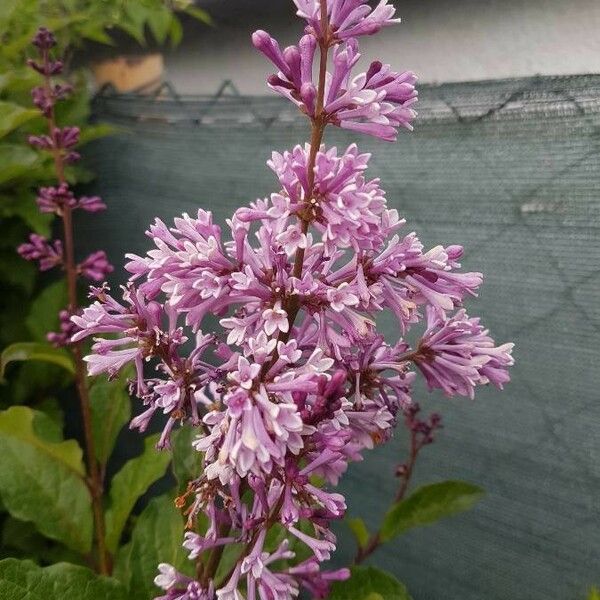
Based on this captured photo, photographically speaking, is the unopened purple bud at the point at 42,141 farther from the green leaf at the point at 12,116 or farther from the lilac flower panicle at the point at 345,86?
the lilac flower panicle at the point at 345,86

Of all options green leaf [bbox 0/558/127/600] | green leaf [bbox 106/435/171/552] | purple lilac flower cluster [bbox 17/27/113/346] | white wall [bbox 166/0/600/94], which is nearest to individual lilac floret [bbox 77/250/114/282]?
purple lilac flower cluster [bbox 17/27/113/346]

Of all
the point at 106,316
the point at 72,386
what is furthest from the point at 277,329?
the point at 72,386

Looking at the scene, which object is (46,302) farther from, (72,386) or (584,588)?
(584,588)

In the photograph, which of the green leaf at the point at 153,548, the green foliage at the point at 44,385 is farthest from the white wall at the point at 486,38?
the green leaf at the point at 153,548

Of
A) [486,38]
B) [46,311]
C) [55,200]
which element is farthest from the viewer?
[46,311]

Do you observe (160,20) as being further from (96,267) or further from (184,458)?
(184,458)

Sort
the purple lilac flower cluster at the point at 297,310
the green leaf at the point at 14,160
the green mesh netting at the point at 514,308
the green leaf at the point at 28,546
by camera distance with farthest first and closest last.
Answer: the green leaf at the point at 28,546 → the green leaf at the point at 14,160 → the green mesh netting at the point at 514,308 → the purple lilac flower cluster at the point at 297,310

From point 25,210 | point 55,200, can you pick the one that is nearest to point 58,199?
point 55,200
